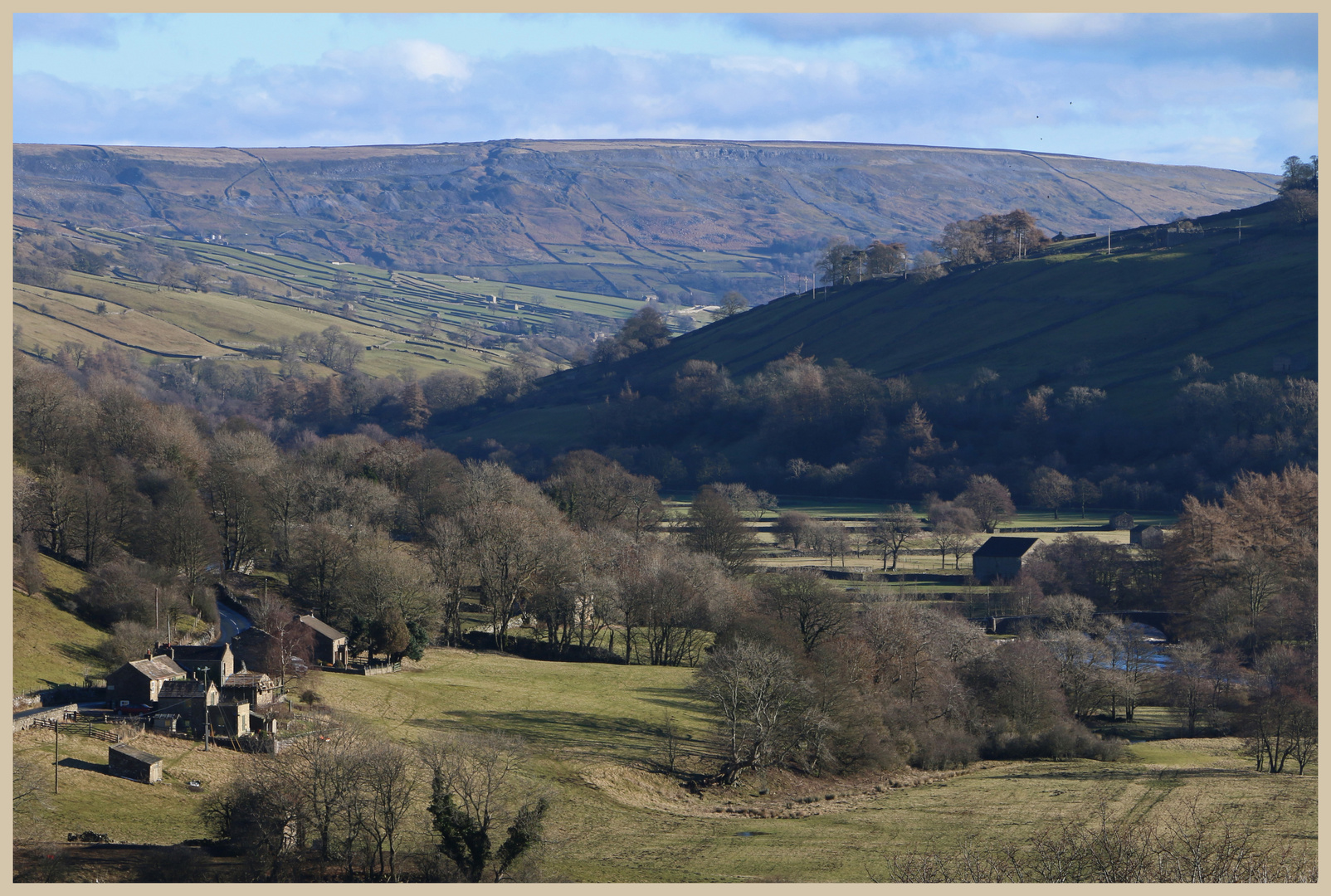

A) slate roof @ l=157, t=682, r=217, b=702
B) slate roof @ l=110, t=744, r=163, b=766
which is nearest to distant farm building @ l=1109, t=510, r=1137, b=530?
slate roof @ l=157, t=682, r=217, b=702

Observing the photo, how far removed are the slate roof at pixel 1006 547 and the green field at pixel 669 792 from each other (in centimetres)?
3664

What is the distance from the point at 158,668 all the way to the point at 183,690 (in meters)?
2.93

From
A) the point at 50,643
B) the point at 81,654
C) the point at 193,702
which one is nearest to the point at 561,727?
the point at 193,702

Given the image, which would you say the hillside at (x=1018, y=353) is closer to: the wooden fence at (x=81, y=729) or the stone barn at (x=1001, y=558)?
the stone barn at (x=1001, y=558)

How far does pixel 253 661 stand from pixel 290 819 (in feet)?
75.2

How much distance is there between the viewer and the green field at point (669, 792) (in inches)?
1443

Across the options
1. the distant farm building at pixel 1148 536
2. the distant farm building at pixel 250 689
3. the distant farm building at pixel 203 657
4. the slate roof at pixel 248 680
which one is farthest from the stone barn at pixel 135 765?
the distant farm building at pixel 1148 536

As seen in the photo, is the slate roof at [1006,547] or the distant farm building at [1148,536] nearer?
the distant farm building at [1148,536]

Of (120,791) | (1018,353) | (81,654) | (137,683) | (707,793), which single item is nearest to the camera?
(120,791)

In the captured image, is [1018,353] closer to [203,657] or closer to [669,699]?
[669,699]

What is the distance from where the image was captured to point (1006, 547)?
96.4m

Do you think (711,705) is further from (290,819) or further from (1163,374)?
(1163,374)

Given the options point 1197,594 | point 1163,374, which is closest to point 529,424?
point 1163,374

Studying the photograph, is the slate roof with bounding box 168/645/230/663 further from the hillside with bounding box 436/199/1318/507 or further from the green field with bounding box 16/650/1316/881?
the hillside with bounding box 436/199/1318/507
